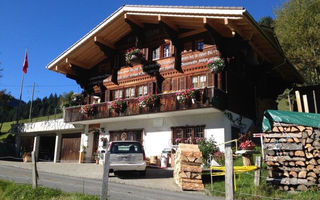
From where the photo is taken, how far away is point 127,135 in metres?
20.6

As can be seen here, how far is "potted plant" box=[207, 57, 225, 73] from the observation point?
1636 cm

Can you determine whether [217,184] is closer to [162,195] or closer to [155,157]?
[162,195]

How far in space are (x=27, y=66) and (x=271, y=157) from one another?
98.2ft

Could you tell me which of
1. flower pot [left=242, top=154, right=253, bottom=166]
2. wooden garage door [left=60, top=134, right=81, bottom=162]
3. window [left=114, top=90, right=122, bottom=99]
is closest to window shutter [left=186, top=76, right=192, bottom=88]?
window [left=114, top=90, right=122, bottom=99]

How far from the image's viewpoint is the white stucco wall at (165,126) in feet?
54.3

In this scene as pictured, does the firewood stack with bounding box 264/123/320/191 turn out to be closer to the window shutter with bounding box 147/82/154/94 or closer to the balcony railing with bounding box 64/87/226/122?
the balcony railing with bounding box 64/87/226/122

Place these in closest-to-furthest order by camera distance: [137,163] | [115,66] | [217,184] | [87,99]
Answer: [217,184] < [137,163] < [115,66] < [87,99]

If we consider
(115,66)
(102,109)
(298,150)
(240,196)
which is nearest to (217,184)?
(240,196)

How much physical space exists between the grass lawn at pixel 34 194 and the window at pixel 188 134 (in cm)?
989

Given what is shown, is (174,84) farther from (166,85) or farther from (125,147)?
(125,147)

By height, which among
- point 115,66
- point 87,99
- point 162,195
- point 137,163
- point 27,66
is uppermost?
point 27,66

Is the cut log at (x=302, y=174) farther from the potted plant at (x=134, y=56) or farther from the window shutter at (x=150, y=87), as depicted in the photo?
the potted plant at (x=134, y=56)

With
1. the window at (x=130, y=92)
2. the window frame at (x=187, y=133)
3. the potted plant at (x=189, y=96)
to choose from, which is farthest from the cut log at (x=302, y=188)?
the window at (x=130, y=92)

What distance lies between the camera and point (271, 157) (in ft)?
31.9
